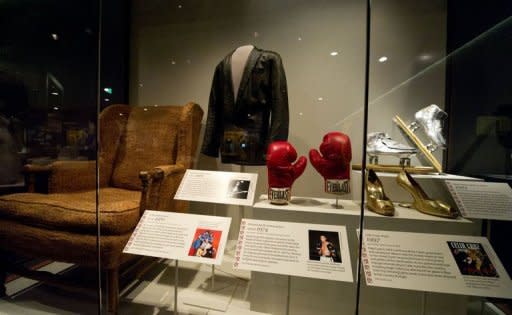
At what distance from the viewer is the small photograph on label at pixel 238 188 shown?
1.04 m

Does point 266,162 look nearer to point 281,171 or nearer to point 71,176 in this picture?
point 281,171

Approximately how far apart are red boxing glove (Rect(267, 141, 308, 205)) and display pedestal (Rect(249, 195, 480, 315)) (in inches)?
Result: 2.2

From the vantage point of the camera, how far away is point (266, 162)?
129cm

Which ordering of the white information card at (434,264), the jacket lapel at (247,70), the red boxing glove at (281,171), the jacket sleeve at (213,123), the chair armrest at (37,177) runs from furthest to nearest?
the jacket sleeve at (213,123) < the jacket lapel at (247,70) < the chair armrest at (37,177) < the red boxing glove at (281,171) < the white information card at (434,264)

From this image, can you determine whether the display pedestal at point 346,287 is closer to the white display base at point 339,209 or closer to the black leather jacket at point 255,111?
the white display base at point 339,209

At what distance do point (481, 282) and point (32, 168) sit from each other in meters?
2.13

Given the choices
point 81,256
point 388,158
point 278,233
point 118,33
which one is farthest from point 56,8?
point 388,158

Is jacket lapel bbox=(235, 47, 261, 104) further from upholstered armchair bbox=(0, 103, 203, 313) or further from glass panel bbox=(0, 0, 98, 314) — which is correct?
glass panel bbox=(0, 0, 98, 314)

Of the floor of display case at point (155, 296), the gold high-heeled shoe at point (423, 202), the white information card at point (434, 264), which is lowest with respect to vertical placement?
the floor of display case at point (155, 296)

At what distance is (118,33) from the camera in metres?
1.80

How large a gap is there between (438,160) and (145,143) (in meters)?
1.99

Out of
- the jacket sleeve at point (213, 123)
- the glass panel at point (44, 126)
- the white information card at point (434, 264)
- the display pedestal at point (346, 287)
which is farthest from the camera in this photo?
the jacket sleeve at point (213, 123)

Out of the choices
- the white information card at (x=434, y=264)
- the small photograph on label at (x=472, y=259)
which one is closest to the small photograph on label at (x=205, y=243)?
the white information card at (x=434, y=264)

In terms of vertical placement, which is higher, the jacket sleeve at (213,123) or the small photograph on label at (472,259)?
the jacket sleeve at (213,123)
